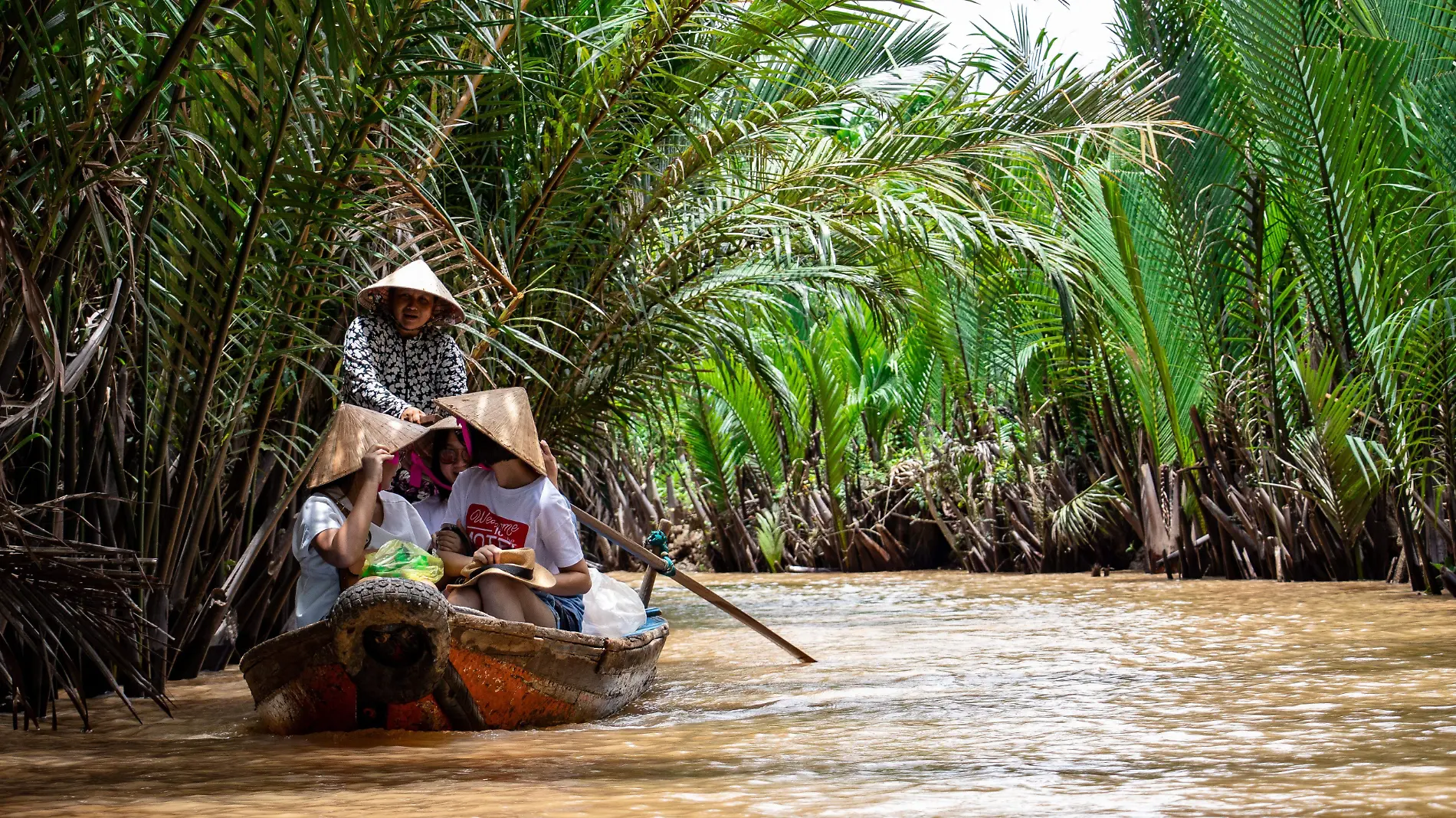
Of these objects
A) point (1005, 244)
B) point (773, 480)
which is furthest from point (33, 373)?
point (773, 480)

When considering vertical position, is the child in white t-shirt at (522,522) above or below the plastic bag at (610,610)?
above

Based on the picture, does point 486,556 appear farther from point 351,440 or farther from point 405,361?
point 405,361

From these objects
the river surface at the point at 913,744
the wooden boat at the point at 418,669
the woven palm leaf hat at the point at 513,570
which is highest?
the woven palm leaf hat at the point at 513,570

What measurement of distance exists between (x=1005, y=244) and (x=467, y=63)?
4206 millimetres

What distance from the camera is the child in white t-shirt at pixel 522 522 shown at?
4527 mm

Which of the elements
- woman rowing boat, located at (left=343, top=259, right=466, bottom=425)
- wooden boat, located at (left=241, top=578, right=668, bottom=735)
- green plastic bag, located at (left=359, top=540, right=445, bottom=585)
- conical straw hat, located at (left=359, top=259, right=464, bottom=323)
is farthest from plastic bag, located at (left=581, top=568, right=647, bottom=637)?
conical straw hat, located at (left=359, top=259, right=464, bottom=323)

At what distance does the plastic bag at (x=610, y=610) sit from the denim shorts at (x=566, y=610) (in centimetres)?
7

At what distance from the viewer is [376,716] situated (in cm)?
418

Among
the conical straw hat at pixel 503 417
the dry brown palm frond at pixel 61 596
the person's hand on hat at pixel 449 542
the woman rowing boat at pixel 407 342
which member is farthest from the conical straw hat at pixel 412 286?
the dry brown palm frond at pixel 61 596

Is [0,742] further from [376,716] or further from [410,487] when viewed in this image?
[410,487]

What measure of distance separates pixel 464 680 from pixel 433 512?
911mm

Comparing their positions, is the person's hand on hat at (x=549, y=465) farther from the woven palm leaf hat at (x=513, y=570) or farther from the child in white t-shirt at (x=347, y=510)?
the child in white t-shirt at (x=347, y=510)

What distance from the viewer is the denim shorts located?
4.63 m

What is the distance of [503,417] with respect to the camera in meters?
4.45
